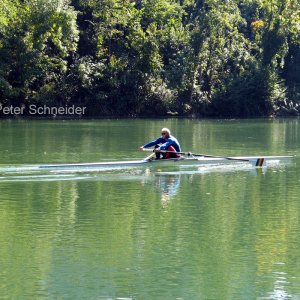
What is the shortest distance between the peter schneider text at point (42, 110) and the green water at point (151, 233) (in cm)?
3318

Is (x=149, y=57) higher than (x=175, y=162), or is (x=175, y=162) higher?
(x=149, y=57)

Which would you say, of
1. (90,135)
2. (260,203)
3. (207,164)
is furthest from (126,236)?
(90,135)

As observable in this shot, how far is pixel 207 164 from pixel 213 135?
55.1 feet

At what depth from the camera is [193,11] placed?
2997 inches

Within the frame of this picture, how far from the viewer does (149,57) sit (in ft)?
216

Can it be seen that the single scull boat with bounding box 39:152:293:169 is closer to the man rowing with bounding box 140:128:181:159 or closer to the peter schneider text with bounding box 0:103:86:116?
the man rowing with bounding box 140:128:181:159

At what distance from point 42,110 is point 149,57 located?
32.7ft

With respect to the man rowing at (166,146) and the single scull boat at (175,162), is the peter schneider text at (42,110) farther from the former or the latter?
the man rowing at (166,146)

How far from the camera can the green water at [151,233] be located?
11.5 m

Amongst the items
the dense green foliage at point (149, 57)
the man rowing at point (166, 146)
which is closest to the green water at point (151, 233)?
the man rowing at point (166, 146)

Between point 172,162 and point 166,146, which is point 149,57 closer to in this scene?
point 166,146

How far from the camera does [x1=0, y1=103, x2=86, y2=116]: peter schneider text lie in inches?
2360

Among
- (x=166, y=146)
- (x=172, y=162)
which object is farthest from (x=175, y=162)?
(x=166, y=146)

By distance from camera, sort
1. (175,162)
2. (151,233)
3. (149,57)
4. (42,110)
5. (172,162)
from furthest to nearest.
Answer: (149,57)
(42,110)
(175,162)
(172,162)
(151,233)
